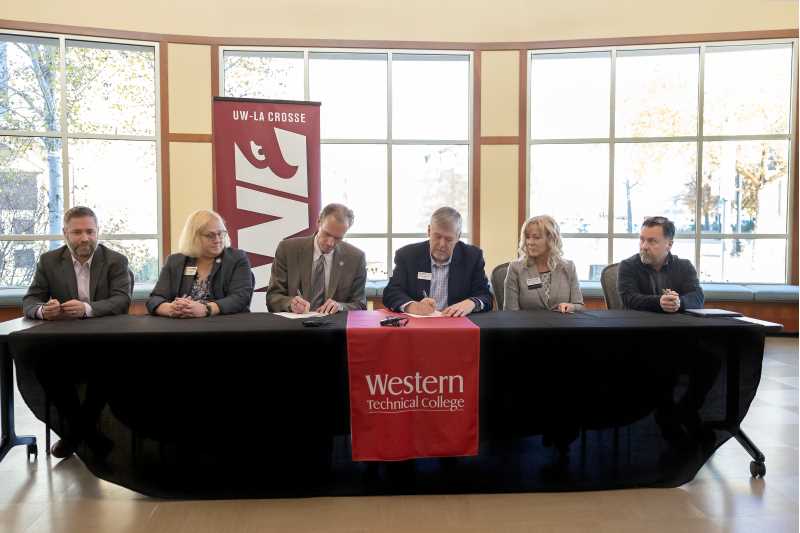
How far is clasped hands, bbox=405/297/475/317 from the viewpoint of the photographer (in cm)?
288

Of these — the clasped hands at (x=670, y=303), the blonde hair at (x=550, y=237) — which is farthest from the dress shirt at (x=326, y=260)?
the clasped hands at (x=670, y=303)

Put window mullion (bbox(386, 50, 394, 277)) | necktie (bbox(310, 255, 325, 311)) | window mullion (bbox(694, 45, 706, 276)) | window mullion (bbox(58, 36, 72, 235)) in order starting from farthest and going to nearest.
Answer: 1. window mullion (bbox(386, 50, 394, 277))
2. window mullion (bbox(694, 45, 706, 276))
3. window mullion (bbox(58, 36, 72, 235))
4. necktie (bbox(310, 255, 325, 311))

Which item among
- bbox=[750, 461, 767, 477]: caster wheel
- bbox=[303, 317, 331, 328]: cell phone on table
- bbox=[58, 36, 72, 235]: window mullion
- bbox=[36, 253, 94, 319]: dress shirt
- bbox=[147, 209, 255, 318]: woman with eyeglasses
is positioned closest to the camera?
bbox=[303, 317, 331, 328]: cell phone on table

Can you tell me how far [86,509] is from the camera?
2402mm

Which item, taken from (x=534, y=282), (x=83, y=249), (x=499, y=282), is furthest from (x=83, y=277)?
(x=534, y=282)

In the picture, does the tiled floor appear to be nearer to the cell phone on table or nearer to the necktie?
the cell phone on table

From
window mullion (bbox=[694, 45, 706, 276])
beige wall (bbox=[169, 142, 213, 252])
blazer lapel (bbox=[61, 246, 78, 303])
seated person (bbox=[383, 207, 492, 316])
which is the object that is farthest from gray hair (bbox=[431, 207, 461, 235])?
window mullion (bbox=[694, 45, 706, 276])

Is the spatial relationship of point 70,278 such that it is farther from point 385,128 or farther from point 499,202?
point 499,202

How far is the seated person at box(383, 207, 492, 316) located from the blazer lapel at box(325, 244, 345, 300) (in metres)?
0.34

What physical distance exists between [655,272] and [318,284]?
6.82 feet

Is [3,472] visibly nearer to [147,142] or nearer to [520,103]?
[147,142]

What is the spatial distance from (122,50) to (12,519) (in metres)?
6.12

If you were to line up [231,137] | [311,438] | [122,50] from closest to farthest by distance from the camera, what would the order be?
[311,438]
[231,137]
[122,50]

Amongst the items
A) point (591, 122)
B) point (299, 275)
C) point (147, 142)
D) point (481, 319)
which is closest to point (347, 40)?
point (147, 142)
